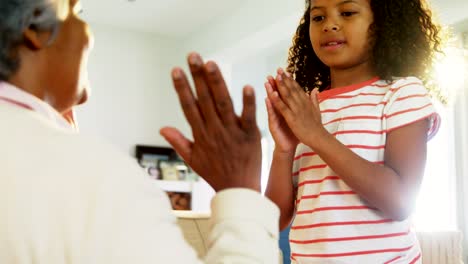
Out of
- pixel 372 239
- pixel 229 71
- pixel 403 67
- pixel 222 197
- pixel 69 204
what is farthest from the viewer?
pixel 229 71

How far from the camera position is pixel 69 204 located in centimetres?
51

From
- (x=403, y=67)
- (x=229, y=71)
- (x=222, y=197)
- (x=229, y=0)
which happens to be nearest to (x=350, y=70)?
(x=403, y=67)

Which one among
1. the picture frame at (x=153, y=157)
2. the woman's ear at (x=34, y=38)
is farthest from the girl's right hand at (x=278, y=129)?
the picture frame at (x=153, y=157)

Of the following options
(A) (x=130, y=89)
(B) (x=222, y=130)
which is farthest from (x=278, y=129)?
(A) (x=130, y=89)

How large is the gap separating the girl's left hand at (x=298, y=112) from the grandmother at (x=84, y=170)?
313 millimetres

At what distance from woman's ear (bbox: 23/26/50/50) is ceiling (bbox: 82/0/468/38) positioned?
14.4 feet

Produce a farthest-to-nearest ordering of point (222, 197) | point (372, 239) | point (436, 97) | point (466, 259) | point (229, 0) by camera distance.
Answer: point (229, 0) → point (466, 259) → point (436, 97) → point (372, 239) → point (222, 197)

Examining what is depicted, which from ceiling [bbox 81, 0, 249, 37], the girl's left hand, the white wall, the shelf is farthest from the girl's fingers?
the white wall

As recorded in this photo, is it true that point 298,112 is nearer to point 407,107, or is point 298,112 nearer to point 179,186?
point 407,107

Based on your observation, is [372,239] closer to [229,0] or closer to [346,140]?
[346,140]

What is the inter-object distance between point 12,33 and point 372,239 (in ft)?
2.28

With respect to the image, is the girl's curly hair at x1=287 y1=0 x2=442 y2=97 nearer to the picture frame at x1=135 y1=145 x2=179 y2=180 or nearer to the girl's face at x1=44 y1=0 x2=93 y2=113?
the girl's face at x1=44 y1=0 x2=93 y2=113

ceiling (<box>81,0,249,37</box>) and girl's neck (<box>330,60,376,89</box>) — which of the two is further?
ceiling (<box>81,0,249,37</box>)

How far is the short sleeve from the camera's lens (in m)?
1.03
